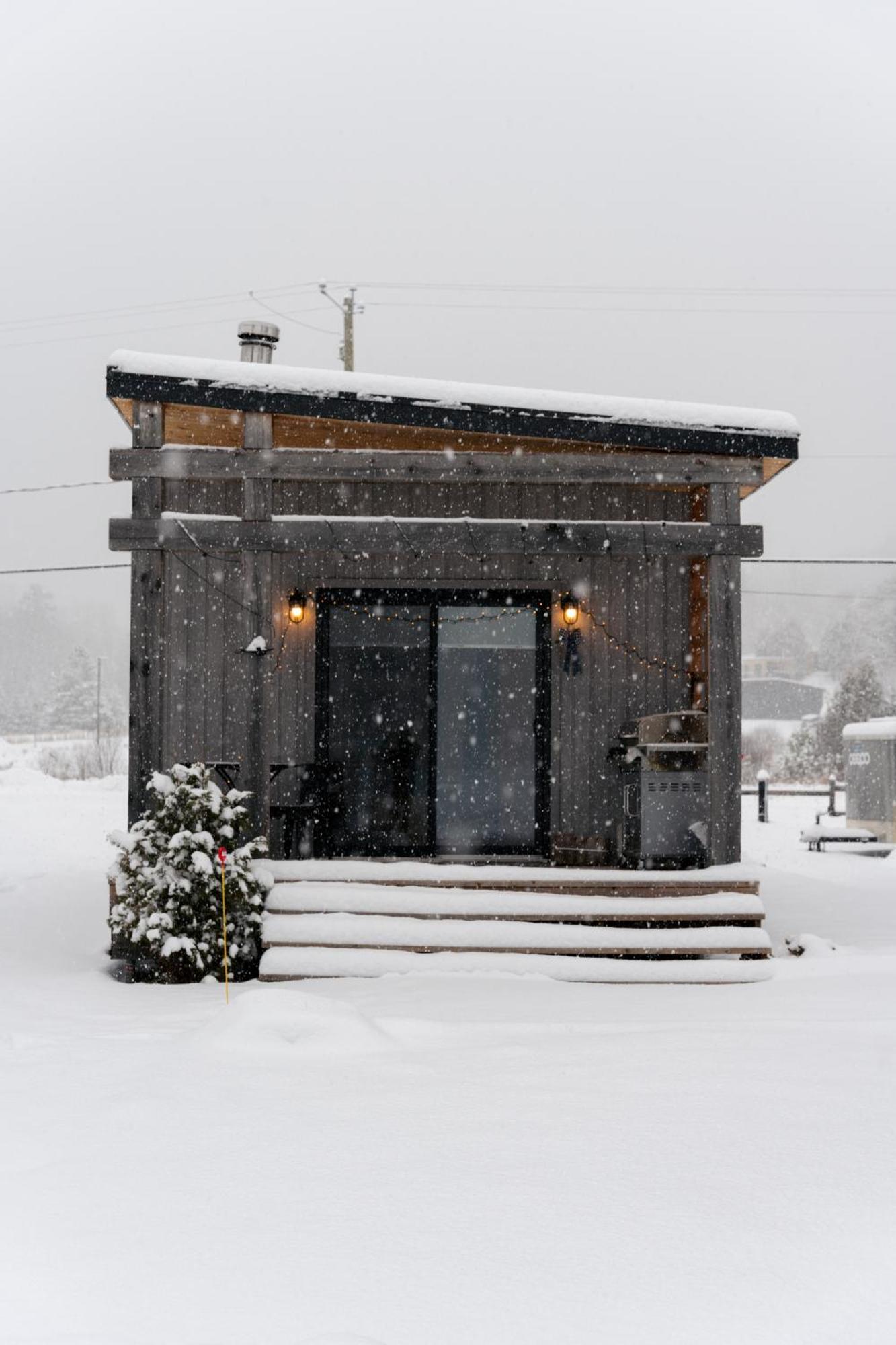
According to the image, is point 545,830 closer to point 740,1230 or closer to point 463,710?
point 463,710

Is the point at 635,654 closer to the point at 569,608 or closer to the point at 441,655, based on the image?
the point at 569,608

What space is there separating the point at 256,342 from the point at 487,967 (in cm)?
606

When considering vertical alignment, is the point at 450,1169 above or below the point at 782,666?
below

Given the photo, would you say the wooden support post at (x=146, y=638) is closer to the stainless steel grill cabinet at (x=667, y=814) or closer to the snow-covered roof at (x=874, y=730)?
the stainless steel grill cabinet at (x=667, y=814)

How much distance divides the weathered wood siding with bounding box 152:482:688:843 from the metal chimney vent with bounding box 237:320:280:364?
1163mm

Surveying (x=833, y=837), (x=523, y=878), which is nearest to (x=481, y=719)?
(x=523, y=878)

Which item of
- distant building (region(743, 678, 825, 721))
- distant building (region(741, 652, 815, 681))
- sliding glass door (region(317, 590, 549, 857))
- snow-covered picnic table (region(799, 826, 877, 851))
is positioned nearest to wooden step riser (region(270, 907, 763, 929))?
sliding glass door (region(317, 590, 549, 857))

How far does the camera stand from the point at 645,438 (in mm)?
9062

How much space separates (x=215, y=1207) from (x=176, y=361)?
6729mm

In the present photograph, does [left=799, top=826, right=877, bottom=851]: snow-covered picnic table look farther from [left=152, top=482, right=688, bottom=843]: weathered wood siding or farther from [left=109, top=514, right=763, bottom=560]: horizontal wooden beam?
[left=109, top=514, right=763, bottom=560]: horizontal wooden beam

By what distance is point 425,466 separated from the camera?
882cm

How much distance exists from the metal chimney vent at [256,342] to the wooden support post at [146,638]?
72.2 inches

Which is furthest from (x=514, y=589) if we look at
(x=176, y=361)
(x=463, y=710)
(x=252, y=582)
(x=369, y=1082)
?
(x=369, y=1082)

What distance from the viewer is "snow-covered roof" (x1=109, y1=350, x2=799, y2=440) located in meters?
8.60
